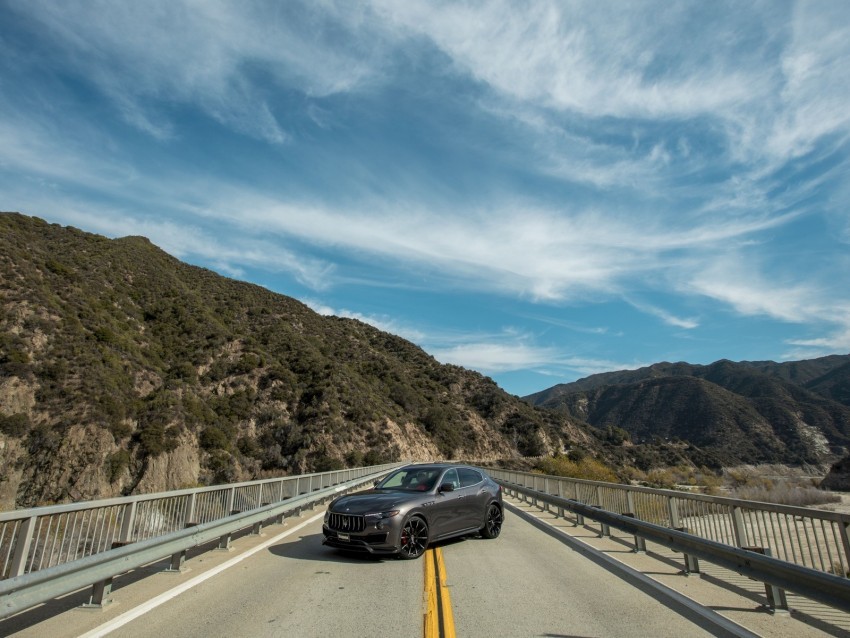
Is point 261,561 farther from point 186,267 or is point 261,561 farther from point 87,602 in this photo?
point 186,267

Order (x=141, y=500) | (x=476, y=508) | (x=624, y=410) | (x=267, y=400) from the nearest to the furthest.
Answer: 1. (x=141, y=500)
2. (x=476, y=508)
3. (x=267, y=400)
4. (x=624, y=410)

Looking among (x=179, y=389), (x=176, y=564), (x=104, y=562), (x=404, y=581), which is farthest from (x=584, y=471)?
(x=104, y=562)

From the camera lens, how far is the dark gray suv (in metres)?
8.66

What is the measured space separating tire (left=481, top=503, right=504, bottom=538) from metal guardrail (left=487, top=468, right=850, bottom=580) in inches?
101

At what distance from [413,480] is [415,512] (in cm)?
154

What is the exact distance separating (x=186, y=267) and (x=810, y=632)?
83398mm

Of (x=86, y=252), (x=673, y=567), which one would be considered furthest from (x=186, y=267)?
(x=673, y=567)

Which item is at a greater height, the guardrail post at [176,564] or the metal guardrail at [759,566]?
the metal guardrail at [759,566]

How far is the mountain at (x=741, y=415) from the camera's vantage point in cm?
9681

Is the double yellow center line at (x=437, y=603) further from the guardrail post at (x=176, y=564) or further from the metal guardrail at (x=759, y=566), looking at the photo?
the guardrail post at (x=176, y=564)

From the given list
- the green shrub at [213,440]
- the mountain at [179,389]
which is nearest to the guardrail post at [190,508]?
the mountain at [179,389]

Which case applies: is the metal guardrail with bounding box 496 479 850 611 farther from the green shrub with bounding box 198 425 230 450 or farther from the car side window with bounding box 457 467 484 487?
the green shrub with bounding box 198 425 230 450

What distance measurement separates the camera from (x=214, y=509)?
1014cm

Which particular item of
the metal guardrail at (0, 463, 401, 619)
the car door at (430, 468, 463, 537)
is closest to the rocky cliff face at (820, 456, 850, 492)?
the car door at (430, 468, 463, 537)
